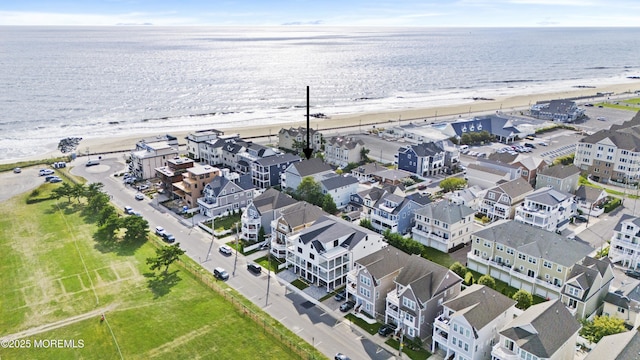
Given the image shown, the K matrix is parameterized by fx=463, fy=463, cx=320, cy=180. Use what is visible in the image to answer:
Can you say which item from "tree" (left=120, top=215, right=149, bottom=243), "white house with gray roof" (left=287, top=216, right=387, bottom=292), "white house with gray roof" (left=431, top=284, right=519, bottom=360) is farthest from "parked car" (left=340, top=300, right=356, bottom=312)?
"tree" (left=120, top=215, right=149, bottom=243)

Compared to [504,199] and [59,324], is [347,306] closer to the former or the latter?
[59,324]

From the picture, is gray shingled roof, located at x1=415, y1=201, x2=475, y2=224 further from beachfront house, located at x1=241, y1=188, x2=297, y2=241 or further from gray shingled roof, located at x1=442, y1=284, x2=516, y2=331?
beachfront house, located at x1=241, y1=188, x2=297, y2=241

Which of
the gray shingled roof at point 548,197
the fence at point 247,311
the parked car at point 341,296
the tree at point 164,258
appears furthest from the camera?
the gray shingled roof at point 548,197

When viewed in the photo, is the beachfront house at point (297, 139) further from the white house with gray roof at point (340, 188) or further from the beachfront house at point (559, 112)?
the beachfront house at point (559, 112)

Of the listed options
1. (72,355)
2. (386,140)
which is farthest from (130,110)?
(72,355)

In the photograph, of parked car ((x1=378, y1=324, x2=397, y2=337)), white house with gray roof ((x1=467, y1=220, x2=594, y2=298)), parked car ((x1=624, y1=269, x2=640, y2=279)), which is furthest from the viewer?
parked car ((x1=624, y1=269, x2=640, y2=279))

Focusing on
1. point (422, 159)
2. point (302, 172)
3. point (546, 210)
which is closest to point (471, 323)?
point (546, 210)

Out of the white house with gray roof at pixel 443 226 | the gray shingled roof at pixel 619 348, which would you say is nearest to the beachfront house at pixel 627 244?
the white house with gray roof at pixel 443 226
